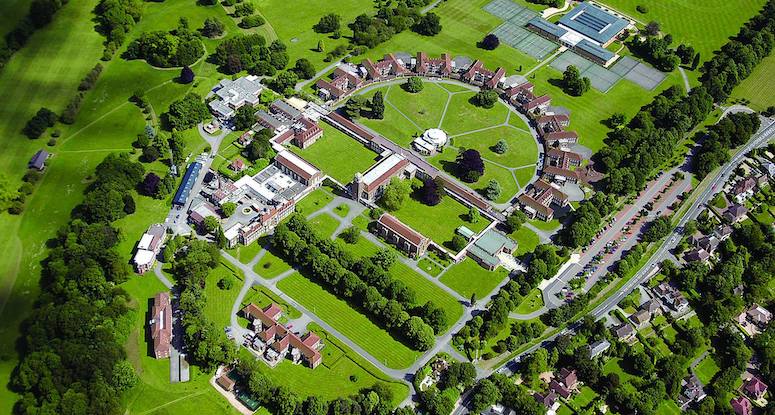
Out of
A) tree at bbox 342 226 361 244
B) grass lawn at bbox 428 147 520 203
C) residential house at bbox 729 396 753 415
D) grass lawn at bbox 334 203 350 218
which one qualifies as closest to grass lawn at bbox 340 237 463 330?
tree at bbox 342 226 361 244

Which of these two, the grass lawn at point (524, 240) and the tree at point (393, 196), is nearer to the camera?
the grass lawn at point (524, 240)

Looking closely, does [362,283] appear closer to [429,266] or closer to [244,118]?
[429,266]

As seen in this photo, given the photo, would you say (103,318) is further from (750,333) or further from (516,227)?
(750,333)

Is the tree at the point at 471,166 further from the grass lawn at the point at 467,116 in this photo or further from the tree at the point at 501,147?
the grass lawn at the point at 467,116

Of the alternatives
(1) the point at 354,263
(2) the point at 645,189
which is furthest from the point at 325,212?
(2) the point at 645,189

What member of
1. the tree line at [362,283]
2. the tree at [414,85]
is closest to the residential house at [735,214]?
the tree line at [362,283]

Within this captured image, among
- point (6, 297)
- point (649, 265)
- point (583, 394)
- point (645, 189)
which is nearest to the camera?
point (583, 394)
